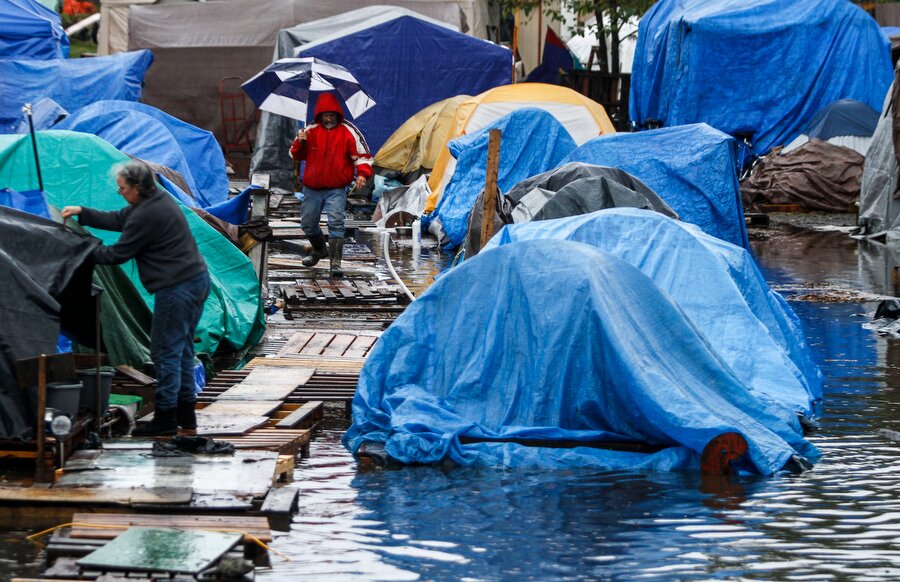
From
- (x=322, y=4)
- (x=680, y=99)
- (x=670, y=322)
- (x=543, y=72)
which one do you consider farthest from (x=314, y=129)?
(x=543, y=72)

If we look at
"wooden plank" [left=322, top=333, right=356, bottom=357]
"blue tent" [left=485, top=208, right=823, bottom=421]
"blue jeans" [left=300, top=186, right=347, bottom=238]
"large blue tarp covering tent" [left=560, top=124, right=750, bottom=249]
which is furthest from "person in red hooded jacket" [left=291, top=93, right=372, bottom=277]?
"blue tent" [left=485, top=208, right=823, bottom=421]

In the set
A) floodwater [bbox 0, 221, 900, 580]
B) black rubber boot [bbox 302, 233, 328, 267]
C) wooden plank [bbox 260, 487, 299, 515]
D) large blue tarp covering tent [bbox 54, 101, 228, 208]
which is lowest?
black rubber boot [bbox 302, 233, 328, 267]

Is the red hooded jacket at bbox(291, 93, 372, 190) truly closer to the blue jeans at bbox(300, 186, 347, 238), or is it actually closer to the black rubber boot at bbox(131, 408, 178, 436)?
the blue jeans at bbox(300, 186, 347, 238)

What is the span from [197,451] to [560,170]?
692cm

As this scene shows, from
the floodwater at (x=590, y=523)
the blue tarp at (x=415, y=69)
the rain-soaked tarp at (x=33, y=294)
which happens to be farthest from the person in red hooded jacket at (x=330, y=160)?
the blue tarp at (x=415, y=69)

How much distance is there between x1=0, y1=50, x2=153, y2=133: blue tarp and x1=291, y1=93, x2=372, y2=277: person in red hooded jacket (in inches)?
422

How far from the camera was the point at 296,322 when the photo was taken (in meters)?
12.7

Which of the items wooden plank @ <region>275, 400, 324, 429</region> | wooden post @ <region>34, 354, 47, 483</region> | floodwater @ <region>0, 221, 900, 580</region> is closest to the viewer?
floodwater @ <region>0, 221, 900, 580</region>

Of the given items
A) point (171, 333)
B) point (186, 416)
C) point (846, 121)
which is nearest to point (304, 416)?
point (186, 416)

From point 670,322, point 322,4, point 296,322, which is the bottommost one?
point 296,322

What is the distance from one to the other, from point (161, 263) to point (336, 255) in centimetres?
744

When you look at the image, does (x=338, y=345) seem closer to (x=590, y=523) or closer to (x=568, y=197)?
(x=568, y=197)

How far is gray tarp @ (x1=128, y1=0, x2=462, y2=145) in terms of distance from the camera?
98.3 ft

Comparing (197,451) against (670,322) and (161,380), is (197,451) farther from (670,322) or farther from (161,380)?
(670,322)
